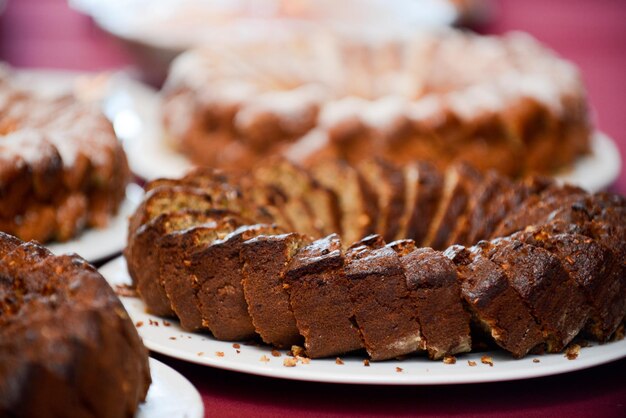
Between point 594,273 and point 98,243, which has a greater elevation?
point 594,273

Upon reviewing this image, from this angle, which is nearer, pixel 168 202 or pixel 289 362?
pixel 289 362

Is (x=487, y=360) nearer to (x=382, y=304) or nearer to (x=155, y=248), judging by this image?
(x=382, y=304)

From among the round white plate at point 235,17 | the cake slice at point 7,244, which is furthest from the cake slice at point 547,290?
the round white plate at point 235,17

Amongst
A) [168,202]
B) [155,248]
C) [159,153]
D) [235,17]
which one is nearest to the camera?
[155,248]

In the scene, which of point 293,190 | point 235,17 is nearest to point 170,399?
point 293,190

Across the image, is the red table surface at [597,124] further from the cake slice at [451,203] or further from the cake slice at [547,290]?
the cake slice at [451,203]

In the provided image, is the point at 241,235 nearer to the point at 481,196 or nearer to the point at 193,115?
the point at 481,196

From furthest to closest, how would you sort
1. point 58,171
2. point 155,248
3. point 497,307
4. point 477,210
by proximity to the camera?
point 58,171 < point 477,210 < point 155,248 < point 497,307

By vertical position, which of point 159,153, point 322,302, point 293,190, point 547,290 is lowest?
point 159,153
